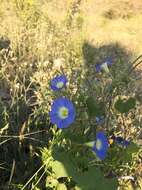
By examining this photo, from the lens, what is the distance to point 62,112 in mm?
2305

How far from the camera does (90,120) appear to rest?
2.57 metres

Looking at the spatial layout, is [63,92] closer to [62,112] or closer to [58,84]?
[58,84]

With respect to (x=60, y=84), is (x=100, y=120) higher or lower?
lower

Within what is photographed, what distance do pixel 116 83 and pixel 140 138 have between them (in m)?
1.29

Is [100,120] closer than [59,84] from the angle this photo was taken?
No

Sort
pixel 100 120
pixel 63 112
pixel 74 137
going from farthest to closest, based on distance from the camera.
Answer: pixel 100 120 → pixel 74 137 → pixel 63 112

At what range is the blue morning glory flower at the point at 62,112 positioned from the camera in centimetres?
228

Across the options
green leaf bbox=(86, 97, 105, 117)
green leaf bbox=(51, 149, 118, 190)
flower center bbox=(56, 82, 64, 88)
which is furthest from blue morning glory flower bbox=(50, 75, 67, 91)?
green leaf bbox=(51, 149, 118, 190)

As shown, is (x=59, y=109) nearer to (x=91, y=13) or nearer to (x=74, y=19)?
(x=74, y=19)

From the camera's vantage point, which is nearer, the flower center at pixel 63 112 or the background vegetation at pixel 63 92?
the flower center at pixel 63 112

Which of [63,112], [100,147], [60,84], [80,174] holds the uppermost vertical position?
[60,84]

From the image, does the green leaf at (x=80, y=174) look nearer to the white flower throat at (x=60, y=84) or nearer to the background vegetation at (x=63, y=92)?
the background vegetation at (x=63, y=92)

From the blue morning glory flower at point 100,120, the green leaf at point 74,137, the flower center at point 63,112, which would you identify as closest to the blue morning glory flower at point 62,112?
the flower center at point 63,112

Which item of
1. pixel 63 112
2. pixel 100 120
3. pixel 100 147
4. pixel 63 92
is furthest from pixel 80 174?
pixel 100 120
